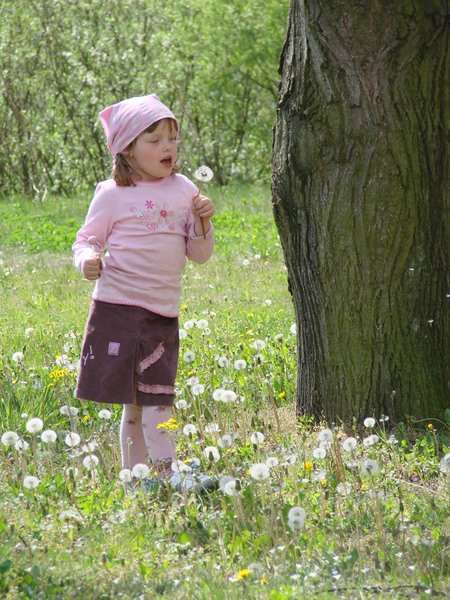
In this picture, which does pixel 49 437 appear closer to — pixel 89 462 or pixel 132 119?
pixel 89 462

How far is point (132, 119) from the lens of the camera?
4.31 meters

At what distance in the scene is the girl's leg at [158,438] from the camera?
433cm

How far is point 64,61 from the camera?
15523mm

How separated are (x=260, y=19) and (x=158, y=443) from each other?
1218cm

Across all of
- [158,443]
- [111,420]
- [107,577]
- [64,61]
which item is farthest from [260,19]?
[107,577]

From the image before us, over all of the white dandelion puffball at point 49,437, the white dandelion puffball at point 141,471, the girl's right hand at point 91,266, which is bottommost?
the white dandelion puffball at point 49,437

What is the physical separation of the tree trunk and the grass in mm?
283

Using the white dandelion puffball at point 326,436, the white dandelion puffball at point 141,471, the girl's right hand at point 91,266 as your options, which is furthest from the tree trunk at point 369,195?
the white dandelion puffball at point 141,471

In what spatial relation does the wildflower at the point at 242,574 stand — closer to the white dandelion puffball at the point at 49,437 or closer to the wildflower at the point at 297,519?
the wildflower at the point at 297,519

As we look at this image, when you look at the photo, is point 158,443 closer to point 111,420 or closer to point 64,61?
point 111,420

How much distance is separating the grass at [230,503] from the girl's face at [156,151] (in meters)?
1.09

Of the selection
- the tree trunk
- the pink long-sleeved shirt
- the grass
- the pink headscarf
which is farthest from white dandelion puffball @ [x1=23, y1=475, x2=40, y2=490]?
the tree trunk

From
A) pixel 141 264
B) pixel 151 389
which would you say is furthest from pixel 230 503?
pixel 141 264

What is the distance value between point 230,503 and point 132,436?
29.2 inches
